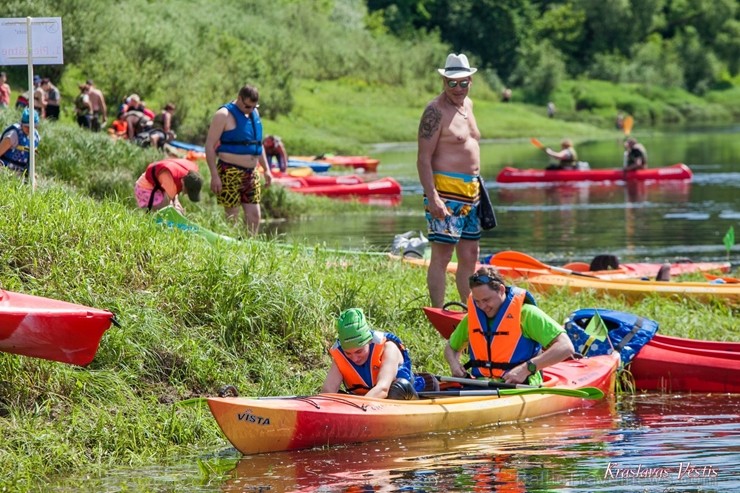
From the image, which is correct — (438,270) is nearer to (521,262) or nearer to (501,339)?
(501,339)

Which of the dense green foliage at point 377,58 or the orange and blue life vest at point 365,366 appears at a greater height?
the dense green foliage at point 377,58

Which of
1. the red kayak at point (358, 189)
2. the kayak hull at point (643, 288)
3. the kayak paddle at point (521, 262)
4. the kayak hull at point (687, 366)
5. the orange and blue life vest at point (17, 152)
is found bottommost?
the kayak hull at point (687, 366)

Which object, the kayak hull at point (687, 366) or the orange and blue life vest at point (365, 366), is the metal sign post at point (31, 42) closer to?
the orange and blue life vest at point (365, 366)

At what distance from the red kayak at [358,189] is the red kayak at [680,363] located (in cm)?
1456

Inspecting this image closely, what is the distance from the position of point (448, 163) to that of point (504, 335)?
187cm

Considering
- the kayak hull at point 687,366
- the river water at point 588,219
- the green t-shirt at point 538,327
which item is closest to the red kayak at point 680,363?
the kayak hull at point 687,366

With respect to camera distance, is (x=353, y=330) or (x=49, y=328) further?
(x=353, y=330)

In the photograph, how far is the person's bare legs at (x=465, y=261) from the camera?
9.97 m

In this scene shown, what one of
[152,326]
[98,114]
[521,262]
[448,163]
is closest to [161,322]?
[152,326]

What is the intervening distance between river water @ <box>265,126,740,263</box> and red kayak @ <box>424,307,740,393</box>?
2716 mm

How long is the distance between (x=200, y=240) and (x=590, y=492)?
14.7ft

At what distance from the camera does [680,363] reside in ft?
30.8

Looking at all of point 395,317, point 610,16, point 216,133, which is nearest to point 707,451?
point 395,317

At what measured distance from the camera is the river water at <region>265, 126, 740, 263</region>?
17.5 metres
